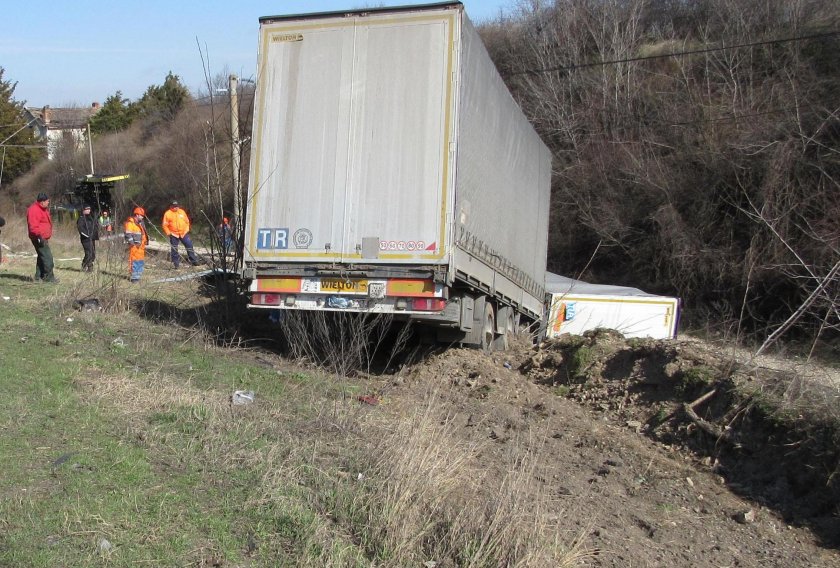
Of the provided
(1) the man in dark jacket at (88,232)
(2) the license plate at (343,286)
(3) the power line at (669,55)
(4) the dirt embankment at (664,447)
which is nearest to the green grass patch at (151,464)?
(2) the license plate at (343,286)

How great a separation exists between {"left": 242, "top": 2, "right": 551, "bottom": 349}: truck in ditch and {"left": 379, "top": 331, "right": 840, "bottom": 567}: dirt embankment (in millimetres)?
1351

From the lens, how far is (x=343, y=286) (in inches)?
352

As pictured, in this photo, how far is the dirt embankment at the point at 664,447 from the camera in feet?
18.7

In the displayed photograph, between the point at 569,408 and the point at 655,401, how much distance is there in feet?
2.90

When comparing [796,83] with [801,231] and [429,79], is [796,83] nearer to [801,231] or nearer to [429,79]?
[801,231]

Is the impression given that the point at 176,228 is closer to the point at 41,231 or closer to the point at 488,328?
the point at 41,231

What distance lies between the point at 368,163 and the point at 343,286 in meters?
1.34

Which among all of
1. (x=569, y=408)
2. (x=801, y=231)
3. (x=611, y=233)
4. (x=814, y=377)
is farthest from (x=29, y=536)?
(x=611, y=233)

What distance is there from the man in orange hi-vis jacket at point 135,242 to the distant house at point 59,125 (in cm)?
3266

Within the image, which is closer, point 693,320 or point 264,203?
point 264,203

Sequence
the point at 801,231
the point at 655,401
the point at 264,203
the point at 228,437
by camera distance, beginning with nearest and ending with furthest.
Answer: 1. the point at 228,437
2. the point at 655,401
3. the point at 264,203
4. the point at 801,231

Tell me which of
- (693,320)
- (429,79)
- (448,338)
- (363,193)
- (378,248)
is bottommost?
(693,320)

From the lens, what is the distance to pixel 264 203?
9.21 meters

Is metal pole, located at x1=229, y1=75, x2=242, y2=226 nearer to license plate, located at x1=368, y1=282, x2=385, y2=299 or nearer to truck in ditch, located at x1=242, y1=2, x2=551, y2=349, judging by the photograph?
truck in ditch, located at x1=242, y1=2, x2=551, y2=349
